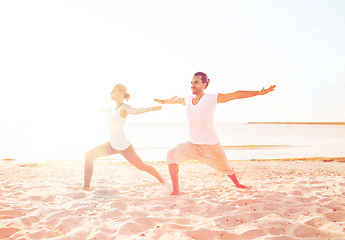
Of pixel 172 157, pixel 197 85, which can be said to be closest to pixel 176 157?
pixel 172 157

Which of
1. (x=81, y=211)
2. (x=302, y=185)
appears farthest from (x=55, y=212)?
(x=302, y=185)

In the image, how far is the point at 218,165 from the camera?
17.6ft

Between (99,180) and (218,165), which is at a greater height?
(218,165)

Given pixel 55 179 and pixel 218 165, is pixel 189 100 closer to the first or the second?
pixel 218 165

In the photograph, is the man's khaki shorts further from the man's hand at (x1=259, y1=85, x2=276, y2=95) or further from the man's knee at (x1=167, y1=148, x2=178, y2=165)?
the man's hand at (x1=259, y1=85, x2=276, y2=95)

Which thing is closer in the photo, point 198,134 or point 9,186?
point 198,134

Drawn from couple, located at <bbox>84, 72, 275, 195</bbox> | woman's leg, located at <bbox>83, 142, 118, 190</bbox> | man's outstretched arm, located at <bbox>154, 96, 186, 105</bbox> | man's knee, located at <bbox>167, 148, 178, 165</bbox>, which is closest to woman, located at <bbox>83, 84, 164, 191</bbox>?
woman's leg, located at <bbox>83, 142, 118, 190</bbox>

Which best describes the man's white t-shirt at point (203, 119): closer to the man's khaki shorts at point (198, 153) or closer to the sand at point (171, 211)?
the man's khaki shorts at point (198, 153)

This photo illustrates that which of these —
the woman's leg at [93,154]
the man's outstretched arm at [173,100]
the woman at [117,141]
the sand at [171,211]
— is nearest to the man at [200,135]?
the man's outstretched arm at [173,100]

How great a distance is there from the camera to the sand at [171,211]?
3.33m

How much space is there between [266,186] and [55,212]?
13.6ft

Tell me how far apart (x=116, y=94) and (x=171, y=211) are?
2.82m

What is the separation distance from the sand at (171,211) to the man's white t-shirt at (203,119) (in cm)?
107

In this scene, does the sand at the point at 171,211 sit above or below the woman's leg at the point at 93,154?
below
